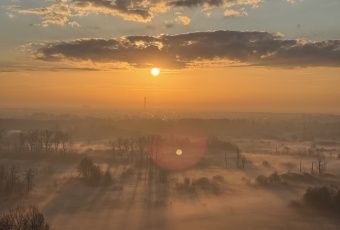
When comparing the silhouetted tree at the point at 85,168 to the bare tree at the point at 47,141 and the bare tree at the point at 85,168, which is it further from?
the bare tree at the point at 47,141

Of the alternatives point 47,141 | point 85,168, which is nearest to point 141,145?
point 47,141

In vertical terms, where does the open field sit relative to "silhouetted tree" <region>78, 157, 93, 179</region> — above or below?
below

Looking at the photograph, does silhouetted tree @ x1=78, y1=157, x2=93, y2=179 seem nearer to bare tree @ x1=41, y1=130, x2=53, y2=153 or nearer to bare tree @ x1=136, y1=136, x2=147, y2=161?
bare tree @ x1=136, y1=136, x2=147, y2=161

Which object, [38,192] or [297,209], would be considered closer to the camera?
[297,209]

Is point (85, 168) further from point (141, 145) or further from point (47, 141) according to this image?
point (47, 141)

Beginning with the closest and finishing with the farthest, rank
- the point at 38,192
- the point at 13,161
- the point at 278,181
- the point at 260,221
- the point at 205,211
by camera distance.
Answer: the point at 260,221
the point at 205,211
the point at 38,192
the point at 278,181
the point at 13,161

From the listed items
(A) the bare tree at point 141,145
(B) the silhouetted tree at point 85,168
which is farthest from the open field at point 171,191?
(A) the bare tree at point 141,145

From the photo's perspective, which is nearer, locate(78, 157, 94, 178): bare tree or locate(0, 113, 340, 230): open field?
locate(0, 113, 340, 230): open field

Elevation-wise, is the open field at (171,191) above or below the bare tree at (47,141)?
below

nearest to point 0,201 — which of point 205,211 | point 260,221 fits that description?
point 205,211

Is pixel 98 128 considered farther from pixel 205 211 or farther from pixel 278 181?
pixel 205 211

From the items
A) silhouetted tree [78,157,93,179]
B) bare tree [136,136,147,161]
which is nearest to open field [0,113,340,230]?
silhouetted tree [78,157,93,179]
